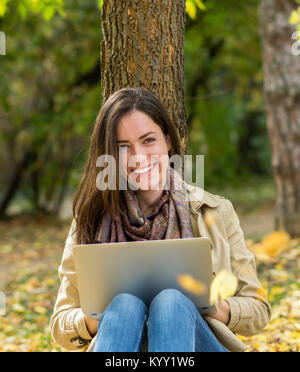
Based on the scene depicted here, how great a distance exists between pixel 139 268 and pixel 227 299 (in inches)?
16.4

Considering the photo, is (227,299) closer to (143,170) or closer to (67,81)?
(143,170)

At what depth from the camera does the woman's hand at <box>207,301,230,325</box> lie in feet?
6.78

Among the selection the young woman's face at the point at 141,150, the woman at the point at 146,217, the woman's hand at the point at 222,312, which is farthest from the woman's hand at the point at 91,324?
the young woman's face at the point at 141,150

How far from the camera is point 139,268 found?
6.24ft

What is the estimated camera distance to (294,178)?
19.5ft

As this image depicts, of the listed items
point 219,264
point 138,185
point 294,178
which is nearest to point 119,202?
point 138,185

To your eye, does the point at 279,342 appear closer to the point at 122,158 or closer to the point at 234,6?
the point at 122,158

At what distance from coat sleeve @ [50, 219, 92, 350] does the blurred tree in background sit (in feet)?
16.9

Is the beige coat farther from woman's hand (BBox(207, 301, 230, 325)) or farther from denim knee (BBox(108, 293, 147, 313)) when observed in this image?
denim knee (BBox(108, 293, 147, 313))

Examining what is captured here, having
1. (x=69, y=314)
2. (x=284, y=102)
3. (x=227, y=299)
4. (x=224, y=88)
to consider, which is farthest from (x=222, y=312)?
(x=224, y=88)

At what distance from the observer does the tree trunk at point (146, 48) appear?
8.84ft

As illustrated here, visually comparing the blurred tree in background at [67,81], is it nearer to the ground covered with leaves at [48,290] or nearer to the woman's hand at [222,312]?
the ground covered with leaves at [48,290]

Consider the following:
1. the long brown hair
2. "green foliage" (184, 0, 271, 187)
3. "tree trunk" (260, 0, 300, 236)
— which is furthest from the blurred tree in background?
the long brown hair
